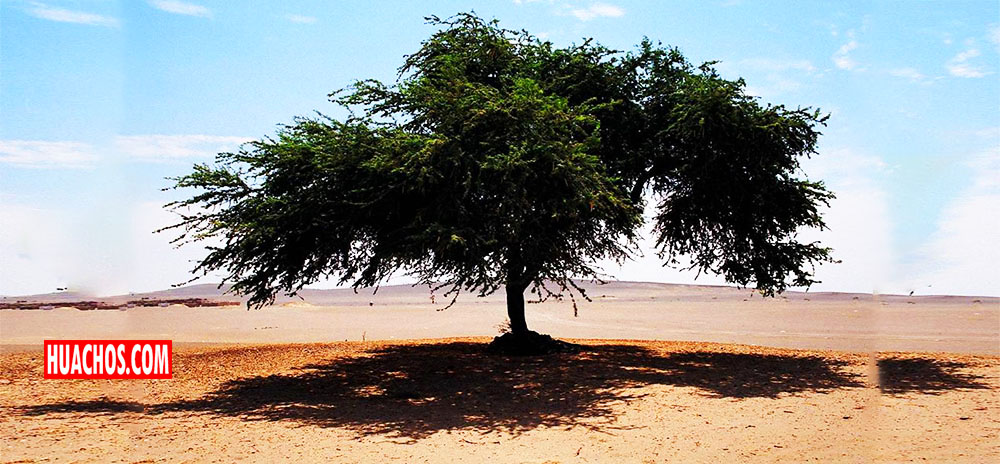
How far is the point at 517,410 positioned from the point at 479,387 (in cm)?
226

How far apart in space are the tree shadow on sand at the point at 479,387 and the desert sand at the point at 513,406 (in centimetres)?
7

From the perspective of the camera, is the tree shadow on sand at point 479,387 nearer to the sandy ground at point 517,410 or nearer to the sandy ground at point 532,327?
the sandy ground at point 517,410

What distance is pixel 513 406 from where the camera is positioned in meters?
13.9

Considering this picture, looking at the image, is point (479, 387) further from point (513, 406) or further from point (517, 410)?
point (517, 410)

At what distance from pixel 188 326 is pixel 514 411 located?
1051 inches

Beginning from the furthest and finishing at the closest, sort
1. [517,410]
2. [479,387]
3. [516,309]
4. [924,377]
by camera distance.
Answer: [516,309] < [924,377] < [479,387] < [517,410]

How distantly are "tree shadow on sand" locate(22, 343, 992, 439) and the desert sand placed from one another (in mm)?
65

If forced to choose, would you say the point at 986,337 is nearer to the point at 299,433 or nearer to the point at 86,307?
the point at 299,433

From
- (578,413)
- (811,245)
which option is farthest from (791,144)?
(578,413)

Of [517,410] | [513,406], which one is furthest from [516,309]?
[517,410]

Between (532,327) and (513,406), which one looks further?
(532,327)

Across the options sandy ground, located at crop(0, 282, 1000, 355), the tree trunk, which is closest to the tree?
the tree trunk

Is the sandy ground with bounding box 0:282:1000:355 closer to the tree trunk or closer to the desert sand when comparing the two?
the desert sand

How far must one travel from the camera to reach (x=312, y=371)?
18344 millimetres
